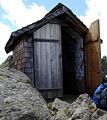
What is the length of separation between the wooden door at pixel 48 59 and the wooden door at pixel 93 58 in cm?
141

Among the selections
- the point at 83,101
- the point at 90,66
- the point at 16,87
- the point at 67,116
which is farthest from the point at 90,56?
the point at 16,87

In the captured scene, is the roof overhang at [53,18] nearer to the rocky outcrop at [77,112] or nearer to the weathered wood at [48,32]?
the weathered wood at [48,32]

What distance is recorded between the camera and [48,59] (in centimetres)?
1116

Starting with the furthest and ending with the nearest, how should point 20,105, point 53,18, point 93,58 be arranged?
point 93,58 < point 53,18 < point 20,105

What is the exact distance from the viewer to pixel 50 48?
11.2 m

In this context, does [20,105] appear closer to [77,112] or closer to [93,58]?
[77,112]

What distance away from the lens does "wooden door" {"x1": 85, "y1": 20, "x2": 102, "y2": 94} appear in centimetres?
1123

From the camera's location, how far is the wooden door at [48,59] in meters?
10.9

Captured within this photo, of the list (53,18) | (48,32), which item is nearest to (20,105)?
(48,32)

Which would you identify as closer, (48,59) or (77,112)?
(77,112)

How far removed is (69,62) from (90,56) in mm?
2180

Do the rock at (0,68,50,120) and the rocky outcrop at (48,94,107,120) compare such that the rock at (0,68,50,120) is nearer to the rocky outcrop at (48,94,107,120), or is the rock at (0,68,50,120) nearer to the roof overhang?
the rocky outcrop at (48,94,107,120)

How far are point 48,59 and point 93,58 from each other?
6.36 ft

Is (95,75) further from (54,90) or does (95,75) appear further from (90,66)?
(54,90)
